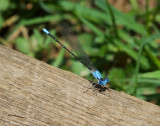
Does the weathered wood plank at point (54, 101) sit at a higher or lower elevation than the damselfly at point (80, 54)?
lower

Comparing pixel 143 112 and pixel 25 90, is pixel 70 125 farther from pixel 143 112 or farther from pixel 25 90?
pixel 143 112

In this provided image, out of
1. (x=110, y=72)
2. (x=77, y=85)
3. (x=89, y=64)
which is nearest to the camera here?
(x=77, y=85)

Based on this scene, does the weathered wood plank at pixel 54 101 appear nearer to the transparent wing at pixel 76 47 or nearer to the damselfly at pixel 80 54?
the damselfly at pixel 80 54

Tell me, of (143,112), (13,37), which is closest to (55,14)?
(13,37)

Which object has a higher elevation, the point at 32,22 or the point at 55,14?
the point at 55,14

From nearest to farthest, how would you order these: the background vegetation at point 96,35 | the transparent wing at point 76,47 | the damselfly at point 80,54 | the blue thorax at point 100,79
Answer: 1. the blue thorax at point 100,79
2. the damselfly at point 80,54
3. the transparent wing at point 76,47
4. the background vegetation at point 96,35

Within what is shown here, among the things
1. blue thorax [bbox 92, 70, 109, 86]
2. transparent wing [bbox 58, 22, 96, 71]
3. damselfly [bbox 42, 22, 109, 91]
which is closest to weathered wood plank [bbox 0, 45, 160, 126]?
blue thorax [bbox 92, 70, 109, 86]

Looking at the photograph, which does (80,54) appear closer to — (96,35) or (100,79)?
(100,79)

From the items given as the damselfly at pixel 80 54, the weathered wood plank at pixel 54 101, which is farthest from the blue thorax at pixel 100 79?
the weathered wood plank at pixel 54 101
